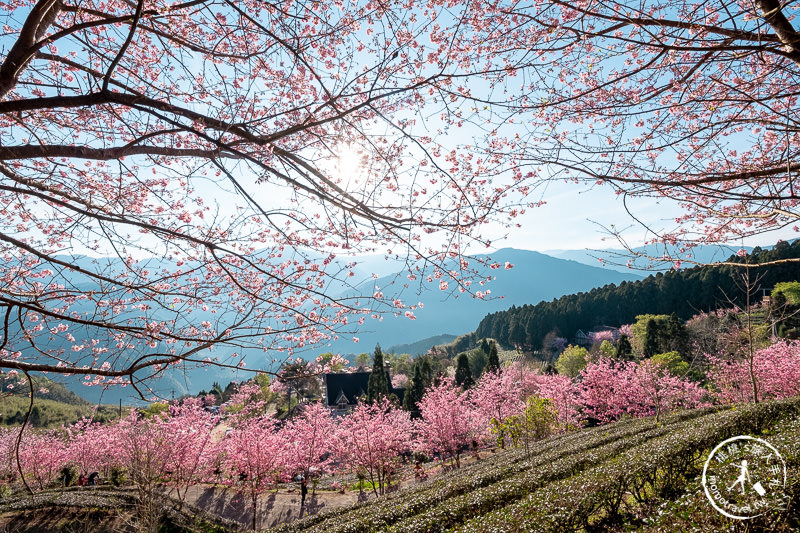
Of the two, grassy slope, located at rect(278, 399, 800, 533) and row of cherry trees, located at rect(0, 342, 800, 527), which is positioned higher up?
grassy slope, located at rect(278, 399, 800, 533)

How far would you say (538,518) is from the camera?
176 inches

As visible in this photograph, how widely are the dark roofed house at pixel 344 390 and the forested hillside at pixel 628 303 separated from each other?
26447 millimetres

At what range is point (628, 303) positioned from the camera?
55.3 metres

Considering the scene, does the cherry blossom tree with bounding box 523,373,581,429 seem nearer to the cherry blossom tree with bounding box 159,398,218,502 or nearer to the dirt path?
the dirt path

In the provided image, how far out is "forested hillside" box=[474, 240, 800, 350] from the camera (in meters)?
44.9

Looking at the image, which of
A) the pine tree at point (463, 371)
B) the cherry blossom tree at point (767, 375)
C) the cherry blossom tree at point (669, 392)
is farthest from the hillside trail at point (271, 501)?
the pine tree at point (463, 371)

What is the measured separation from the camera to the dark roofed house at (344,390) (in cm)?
4522

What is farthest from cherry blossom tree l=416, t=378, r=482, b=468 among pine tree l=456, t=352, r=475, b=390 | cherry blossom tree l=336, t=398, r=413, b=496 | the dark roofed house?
the dark roofed house

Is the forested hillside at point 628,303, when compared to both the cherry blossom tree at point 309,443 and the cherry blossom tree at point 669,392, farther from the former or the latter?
the cherry blossom tree at point 309,443

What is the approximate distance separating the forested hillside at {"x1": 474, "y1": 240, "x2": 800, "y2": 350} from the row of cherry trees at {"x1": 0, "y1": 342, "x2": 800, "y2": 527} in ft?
97.4

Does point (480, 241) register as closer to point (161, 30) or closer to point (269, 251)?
point (269, 251)

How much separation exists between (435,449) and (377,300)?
692 inches

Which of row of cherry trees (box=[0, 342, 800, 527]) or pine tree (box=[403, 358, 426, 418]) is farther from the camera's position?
pine tree (box=[403, 358, 426, 418])

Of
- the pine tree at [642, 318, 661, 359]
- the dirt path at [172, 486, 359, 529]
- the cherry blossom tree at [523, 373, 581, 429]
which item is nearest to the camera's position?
the dirt path at [172, 486, 359, 529]
